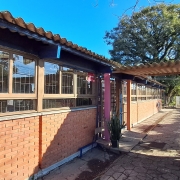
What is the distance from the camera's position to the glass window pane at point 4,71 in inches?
143

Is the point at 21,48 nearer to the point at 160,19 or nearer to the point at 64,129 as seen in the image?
the point at 64,129

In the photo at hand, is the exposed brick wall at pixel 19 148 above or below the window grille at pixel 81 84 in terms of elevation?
below

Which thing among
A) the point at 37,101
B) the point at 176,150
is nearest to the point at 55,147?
the point at 37,101

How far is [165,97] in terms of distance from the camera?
3009 centimetres

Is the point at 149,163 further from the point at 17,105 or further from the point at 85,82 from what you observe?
the point at 17,105

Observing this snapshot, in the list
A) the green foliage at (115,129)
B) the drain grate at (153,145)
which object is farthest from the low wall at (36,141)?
the drain grate at (153,145)

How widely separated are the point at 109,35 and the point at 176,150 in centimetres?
2200

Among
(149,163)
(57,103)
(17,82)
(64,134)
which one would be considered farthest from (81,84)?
(149,163)

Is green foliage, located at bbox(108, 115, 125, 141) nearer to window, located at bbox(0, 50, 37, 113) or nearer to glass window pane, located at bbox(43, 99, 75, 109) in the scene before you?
glass window pane, located at bbox(43, 99, 75, 109)

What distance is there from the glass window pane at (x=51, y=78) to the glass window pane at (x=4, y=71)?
1.14 metres

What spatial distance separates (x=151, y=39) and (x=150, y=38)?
7.7 inches

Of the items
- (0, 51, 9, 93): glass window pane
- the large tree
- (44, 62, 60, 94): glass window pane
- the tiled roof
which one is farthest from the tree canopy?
(0, 51, 9, 93): glass window pane

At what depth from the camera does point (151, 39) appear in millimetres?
22844

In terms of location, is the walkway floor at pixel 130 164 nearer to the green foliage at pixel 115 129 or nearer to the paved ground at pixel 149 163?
the paved ground at pixel 149 163
